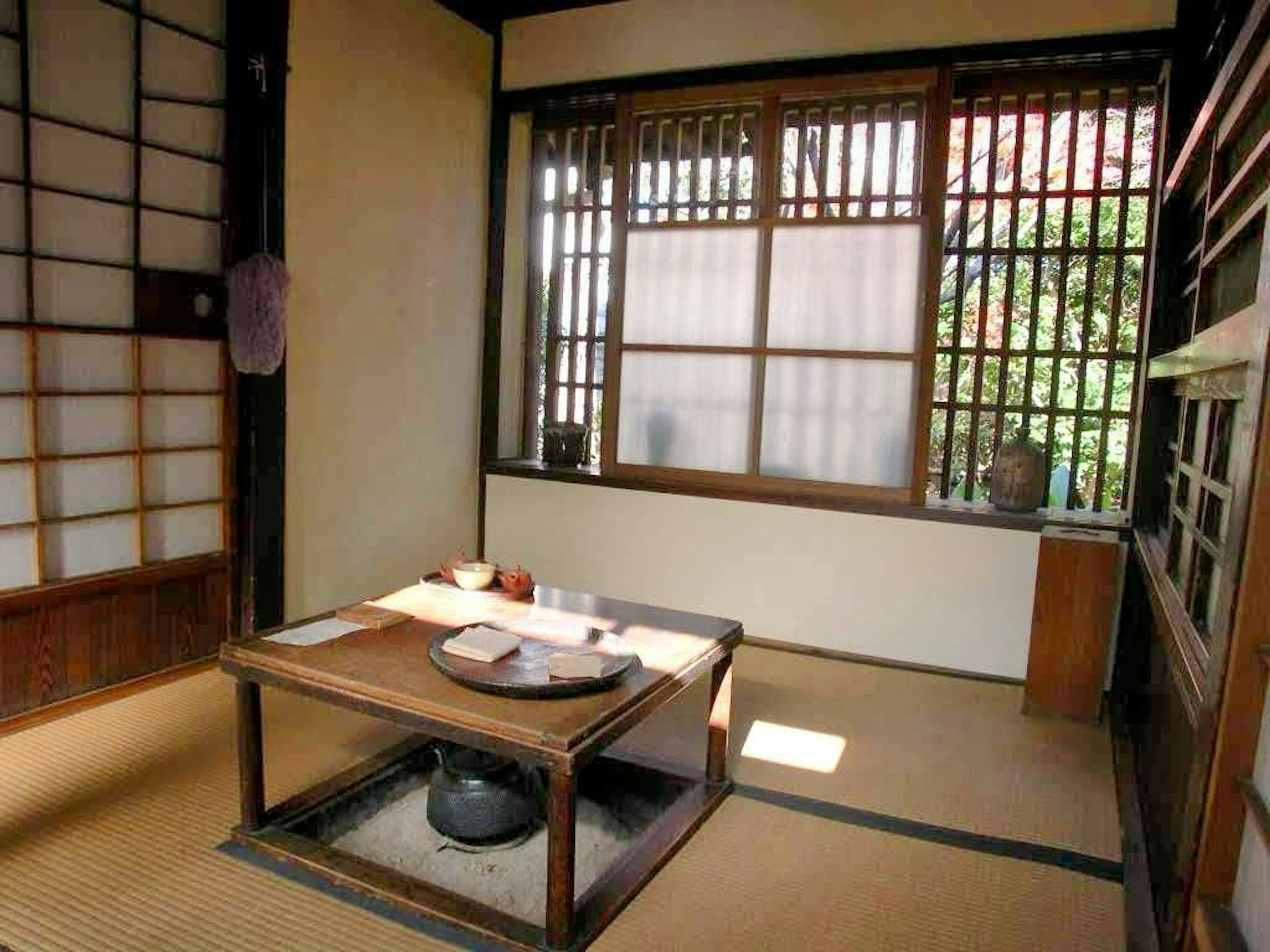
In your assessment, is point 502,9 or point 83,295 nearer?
point 83,295

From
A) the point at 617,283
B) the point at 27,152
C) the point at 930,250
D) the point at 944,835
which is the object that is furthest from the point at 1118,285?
→ the point at 27,152

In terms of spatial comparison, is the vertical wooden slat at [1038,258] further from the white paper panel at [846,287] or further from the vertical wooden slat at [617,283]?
the vertical wooden slat at [617,283]

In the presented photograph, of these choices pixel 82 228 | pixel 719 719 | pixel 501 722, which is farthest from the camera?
pixel 82 228

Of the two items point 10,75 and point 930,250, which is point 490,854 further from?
point 930,250

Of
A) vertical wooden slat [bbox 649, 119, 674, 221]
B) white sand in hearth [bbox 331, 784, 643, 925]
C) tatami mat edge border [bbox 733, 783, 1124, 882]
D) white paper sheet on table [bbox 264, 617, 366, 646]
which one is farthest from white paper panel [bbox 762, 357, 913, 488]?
→ white paper sheet on table [bbox 264, 617, 366, 646]

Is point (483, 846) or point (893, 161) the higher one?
point (893, 161)

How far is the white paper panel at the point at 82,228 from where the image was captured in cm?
284

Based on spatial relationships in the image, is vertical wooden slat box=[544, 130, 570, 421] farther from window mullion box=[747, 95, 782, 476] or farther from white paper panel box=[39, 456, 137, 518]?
white paper panel box=[39, 456, 137, 518]

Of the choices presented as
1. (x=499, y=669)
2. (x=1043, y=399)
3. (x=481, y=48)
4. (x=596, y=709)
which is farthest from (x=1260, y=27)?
(x=1043, y=399)

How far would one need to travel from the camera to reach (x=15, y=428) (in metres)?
2.80

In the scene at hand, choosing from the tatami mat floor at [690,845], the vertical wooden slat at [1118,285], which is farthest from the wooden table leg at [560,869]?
the vertical wooden slat at [1118,285]

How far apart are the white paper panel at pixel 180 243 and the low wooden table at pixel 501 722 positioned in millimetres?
1514

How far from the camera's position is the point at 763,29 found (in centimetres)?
400

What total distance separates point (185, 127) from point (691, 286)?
2.13 m
